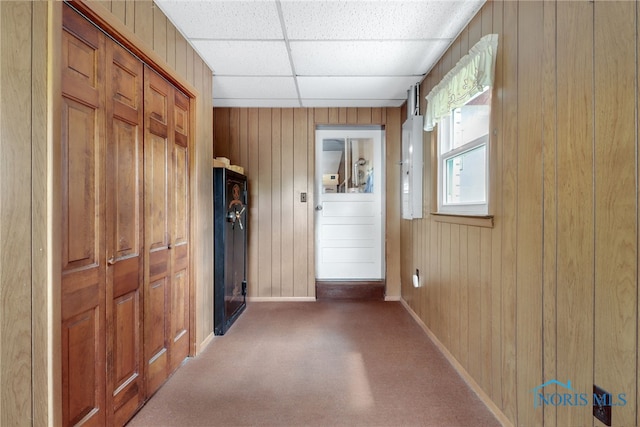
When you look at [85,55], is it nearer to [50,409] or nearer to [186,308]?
[50,409]

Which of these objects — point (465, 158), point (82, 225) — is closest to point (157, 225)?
point (82, 225)

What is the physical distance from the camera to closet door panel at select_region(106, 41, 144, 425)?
1.54 metres

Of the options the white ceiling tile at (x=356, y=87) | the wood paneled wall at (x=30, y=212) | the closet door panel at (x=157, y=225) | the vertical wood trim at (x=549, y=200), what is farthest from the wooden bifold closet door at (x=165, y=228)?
the vertical wood trim at (x=549, y=200)

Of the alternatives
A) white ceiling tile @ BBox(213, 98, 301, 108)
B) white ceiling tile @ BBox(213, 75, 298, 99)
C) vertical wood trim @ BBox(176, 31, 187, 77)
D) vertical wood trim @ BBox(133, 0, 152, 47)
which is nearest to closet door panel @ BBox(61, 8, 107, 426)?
vertical wood trim @ BBox(133, 0, 152, 47)

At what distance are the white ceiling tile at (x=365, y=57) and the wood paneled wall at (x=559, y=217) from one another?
0.46 meters

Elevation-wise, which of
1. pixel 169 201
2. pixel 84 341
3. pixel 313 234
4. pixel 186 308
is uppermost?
pixel 169 201

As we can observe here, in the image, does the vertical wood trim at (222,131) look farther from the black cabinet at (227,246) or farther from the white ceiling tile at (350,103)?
the white ceiling tile at (350,103)

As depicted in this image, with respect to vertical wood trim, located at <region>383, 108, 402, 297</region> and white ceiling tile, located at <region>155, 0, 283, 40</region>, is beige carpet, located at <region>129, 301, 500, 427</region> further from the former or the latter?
white ceiling tile, located at <region>155, 0, 283, 40</region>

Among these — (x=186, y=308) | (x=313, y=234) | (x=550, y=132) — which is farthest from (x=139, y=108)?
(x=313, y=234)

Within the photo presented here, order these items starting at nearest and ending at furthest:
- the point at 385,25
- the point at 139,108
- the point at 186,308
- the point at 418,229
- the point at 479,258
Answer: the point at 139,108 < the point at 479,258 < the point at 385,25 < the point at 186,308 < the point at 418,229

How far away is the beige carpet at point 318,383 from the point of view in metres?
1.73

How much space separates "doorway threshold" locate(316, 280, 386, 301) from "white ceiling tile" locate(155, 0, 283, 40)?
9.39ft

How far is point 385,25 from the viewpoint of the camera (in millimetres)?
2062

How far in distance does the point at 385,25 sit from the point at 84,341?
2.41m
